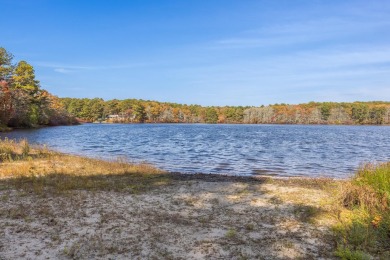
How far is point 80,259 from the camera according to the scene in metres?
5.58

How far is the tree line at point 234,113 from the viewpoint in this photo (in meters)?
156

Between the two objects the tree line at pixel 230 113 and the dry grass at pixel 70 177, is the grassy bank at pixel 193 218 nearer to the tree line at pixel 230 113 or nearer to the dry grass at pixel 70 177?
the dry grass at pixel 70 177

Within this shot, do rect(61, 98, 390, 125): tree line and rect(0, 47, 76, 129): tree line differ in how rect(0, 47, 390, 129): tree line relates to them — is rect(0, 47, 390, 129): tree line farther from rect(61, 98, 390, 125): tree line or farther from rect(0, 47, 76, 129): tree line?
rect(0, 47, 76, 129): tree line

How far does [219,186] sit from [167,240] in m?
5.77

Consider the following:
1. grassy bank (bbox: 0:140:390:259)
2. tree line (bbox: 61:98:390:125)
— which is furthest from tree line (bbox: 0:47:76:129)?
tree line (bbox: 61:98:390:125)

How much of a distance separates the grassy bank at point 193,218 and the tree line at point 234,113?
529ft

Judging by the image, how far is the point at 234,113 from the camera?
181m

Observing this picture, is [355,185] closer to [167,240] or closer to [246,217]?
[246,217]

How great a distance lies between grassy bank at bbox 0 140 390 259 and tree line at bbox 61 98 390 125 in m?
161

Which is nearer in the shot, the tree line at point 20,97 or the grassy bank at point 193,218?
the grassy bank at point 193,218

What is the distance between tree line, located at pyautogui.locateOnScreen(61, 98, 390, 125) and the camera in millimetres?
155625

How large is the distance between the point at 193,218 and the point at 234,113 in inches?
6899

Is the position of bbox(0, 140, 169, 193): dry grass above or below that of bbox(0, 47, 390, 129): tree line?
below

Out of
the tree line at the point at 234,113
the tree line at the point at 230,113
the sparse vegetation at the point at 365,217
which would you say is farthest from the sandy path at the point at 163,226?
the tree line at the point at 234,113
